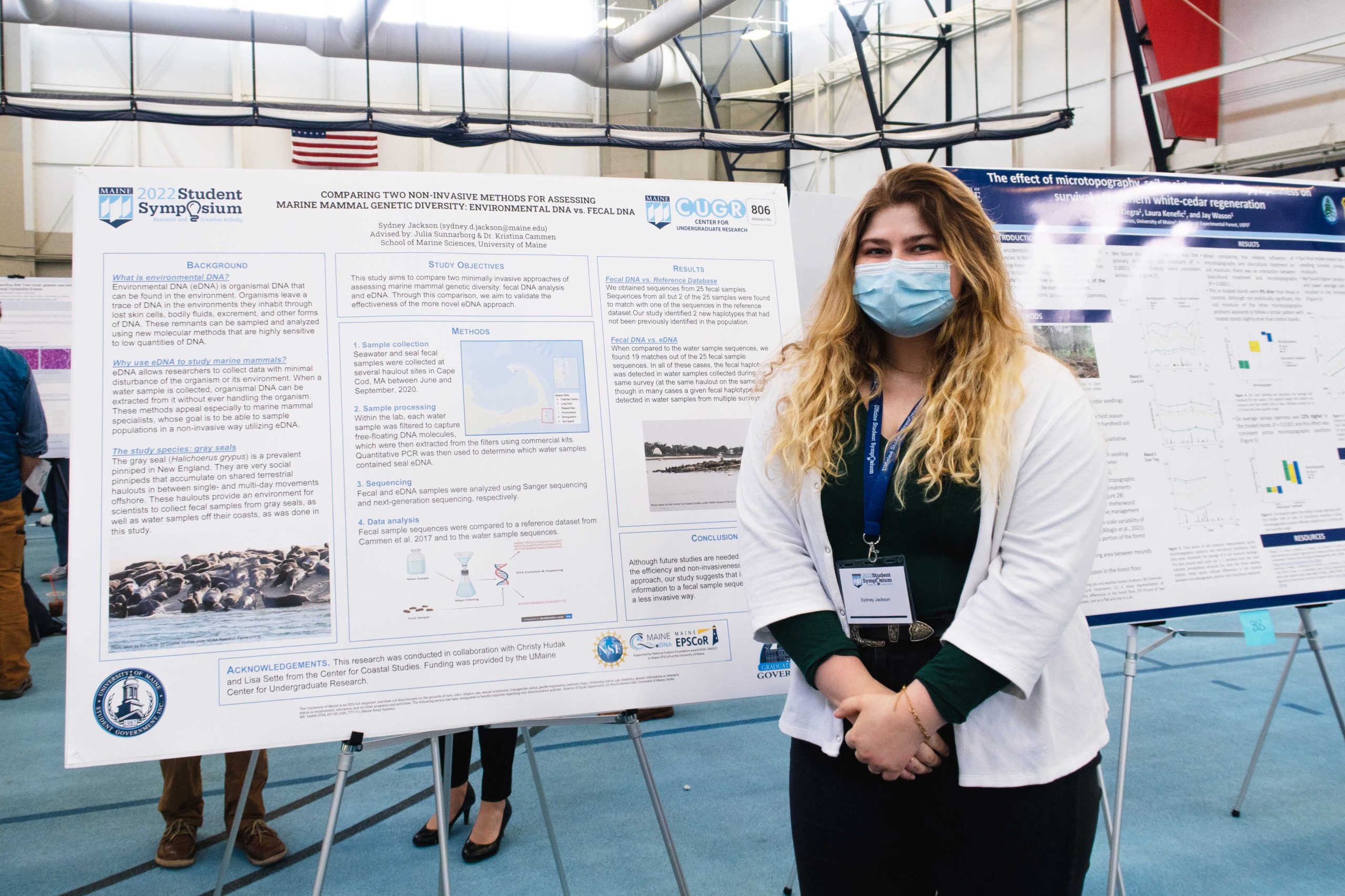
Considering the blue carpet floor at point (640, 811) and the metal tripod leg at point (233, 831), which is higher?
the metal tripod leg at point (233, 831)

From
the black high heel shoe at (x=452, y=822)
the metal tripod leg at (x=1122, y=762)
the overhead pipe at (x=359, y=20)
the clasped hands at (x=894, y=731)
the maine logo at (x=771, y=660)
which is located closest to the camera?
the clasped hands at (x=894, y=731)

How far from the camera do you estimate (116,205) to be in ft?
5.29

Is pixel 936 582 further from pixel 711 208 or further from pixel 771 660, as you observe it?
pixel 711 208

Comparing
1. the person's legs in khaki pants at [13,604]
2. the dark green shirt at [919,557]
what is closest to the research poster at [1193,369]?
the dark green shirt at [919,557]

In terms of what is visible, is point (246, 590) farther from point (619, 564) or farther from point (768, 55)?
point (768, 55)

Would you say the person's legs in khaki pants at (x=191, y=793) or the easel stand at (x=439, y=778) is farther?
the person's legs in khaki pants at (x=191, y=793)

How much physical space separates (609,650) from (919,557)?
2.19ft

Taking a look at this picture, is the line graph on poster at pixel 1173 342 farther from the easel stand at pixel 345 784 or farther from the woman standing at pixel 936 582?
the easel stand at pixel 345 784

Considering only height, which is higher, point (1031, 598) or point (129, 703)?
point (1031, 598)

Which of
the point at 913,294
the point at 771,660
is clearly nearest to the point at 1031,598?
the point at 913,294

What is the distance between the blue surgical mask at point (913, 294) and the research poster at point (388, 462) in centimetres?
57

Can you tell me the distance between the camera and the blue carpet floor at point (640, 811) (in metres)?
2.36

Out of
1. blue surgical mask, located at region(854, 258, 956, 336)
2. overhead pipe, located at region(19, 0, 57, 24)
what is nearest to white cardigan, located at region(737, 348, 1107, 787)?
blue surgical mask, located at region(854, 258, 956, 336)

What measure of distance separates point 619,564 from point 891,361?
629mm
